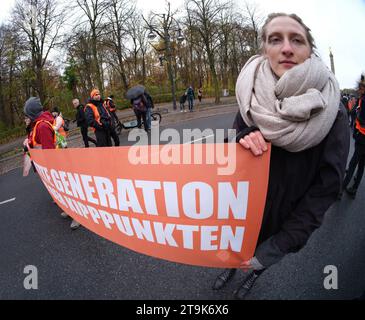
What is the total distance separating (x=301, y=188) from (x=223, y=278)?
132cm

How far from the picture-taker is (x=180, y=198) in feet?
4.91

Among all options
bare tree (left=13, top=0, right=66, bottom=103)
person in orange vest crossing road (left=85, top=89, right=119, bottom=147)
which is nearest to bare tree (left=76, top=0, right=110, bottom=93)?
bare tree (left=13, top=0, right=66, bottom=103)

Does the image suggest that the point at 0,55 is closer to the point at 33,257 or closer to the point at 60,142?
the point at 60,142

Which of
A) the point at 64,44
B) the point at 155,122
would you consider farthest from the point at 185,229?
the point at 64,44

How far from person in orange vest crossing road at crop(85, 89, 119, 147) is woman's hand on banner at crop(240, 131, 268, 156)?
5.15 meters

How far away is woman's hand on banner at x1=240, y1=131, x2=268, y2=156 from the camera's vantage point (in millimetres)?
1296

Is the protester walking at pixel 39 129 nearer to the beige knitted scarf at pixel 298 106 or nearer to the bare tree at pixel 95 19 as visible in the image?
the beige knitted scarf at pixel 298 106

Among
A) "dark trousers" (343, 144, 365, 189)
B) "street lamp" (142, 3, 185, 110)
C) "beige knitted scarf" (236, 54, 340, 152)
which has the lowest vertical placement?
"dark trousers" (343, 144, 365, 189)

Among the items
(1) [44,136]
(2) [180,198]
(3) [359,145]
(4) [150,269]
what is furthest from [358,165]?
(1) [44,136]

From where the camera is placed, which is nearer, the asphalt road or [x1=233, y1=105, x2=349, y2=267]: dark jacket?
[x1=233, y1=105, x2=349, y2=267]: dark jacket

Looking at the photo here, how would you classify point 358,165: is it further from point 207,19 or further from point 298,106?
point 207,19

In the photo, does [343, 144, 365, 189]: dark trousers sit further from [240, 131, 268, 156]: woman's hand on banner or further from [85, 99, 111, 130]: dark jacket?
[85, 99, 111, 130]: dark jacket

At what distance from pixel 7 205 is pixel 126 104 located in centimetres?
2307

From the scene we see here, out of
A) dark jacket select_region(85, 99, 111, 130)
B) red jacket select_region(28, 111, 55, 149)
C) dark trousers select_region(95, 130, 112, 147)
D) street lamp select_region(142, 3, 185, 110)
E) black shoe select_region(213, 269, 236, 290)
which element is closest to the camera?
black shoe select_region(213, 269, 236, 290)
